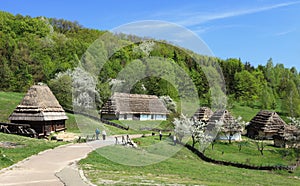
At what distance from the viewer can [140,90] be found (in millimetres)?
67688

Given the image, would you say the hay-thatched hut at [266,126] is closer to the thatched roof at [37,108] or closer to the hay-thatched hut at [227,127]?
the hay-thatched hut at [227,127]

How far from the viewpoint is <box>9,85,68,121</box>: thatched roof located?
3400 cm

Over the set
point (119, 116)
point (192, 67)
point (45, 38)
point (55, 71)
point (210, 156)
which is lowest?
point (210, 156)

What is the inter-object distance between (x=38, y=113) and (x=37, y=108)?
0.65m

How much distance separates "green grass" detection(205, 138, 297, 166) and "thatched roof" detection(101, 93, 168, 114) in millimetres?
20975

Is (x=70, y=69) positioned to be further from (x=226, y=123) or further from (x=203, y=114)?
(x=226, y=123)

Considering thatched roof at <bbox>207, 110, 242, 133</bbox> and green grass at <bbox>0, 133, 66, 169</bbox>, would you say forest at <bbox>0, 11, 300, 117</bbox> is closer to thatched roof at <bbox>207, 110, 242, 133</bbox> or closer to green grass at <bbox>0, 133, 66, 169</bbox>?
thatched roof at <bbox>207, 110, 242, 133</bbox>

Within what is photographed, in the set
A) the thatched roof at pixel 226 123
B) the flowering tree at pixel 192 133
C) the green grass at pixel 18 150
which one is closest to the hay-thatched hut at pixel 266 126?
the thatched roof at pixel 226 123

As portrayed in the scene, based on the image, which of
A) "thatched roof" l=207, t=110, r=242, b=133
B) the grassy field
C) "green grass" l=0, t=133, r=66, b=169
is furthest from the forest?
"green grass" l=0, t=133, r=66, b=169

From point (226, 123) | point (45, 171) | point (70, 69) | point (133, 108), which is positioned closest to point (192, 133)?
point (226, 123)

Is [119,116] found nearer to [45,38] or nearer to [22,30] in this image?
[45,38]

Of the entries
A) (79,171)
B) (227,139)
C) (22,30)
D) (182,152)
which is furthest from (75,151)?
(22,30)

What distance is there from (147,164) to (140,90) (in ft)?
153

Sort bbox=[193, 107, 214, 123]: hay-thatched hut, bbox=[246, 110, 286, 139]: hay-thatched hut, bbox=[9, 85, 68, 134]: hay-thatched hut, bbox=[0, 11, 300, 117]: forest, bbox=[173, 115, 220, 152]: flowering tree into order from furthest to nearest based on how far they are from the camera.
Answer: bbox=[0, 11, 300, 117]: forest, bbox=[193, 107, 214, 123]: hay-thatched hut, bbox=[246, 110, 286, 139]: hay-thatched hut, bbox=[173, 115, 220, 152]: flowering tree, bbox=[9, 85, 68, 134]: hay-thatched hut
